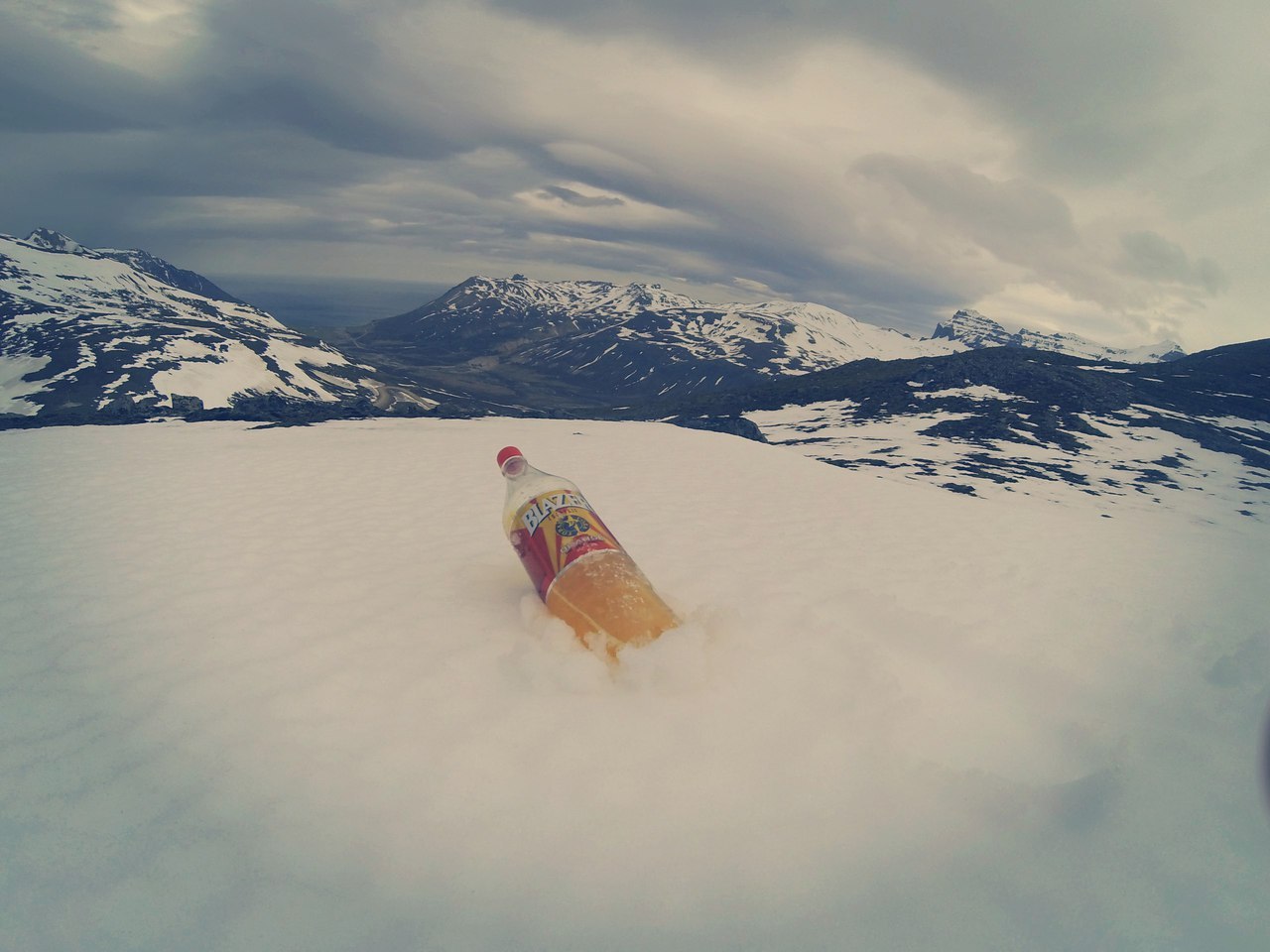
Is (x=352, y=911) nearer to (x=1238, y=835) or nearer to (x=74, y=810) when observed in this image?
(x=74, y=810)

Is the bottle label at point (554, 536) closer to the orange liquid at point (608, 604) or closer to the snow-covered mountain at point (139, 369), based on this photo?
the orange liquid at point (608, 604)

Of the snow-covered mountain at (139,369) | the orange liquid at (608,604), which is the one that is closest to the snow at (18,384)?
the snow-covered mountain at (139,369)

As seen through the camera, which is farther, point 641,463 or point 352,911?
point 641,463

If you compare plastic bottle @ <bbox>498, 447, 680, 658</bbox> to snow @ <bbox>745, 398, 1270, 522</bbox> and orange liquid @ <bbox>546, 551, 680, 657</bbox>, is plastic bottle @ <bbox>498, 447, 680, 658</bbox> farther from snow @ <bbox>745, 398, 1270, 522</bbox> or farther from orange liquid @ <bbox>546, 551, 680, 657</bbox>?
snow @ <bbox>745, 398, 1270, 522</bbox>

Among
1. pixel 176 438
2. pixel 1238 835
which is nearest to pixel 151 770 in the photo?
pixel 1238 835

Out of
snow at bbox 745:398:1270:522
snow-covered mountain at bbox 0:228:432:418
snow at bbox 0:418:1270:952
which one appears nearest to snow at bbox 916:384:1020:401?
snow at bbox 745:398:1270:522
